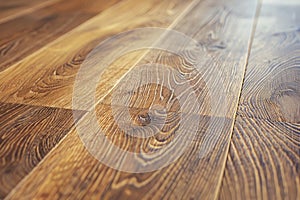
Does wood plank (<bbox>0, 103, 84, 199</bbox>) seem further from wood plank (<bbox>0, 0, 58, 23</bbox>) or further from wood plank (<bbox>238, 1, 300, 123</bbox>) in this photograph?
wood plank (<bbox>0, 0, 58, 23</bbox>)

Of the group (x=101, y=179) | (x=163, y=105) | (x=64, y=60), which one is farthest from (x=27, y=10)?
(x=101, y=179)

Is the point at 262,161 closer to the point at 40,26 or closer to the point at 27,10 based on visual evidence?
the point at 40,26

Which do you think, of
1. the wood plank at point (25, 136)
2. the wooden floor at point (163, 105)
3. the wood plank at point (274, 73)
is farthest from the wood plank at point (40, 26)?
the wood plank at point (274, 73)

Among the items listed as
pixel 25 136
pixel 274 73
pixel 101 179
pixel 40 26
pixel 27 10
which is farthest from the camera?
pixel 27 10

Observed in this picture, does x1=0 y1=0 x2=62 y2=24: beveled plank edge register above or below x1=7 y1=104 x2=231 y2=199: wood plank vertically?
above

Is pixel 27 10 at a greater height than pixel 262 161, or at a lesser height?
greater

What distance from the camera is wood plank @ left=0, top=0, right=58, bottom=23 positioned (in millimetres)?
1488

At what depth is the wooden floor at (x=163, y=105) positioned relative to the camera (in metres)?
0.53

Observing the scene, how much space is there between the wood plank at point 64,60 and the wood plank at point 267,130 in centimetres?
30

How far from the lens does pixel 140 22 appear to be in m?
1.36

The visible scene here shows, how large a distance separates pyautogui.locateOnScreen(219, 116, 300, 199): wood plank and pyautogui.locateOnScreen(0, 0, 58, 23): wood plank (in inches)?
41.8

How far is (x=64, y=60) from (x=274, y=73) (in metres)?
0.50

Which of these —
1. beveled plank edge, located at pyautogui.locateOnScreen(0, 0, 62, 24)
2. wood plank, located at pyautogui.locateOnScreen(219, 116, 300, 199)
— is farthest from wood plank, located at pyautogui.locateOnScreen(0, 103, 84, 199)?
beveled plank edge, located at pyautogui.locateOnScreen(0, 0, 62, 24)

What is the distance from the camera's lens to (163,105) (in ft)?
2.46
